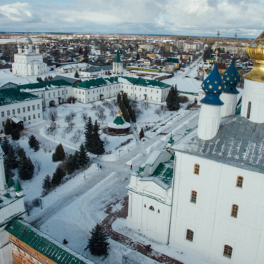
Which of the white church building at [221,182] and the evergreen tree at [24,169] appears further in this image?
the evergreen tree at [24,169]

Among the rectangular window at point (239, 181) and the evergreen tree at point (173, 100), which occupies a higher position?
the rectangular window at point (239, 181)

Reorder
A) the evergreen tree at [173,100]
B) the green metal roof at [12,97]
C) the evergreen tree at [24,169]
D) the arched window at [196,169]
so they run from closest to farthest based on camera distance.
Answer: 1. the arched window at [196,169]
2. the evergreen tree at [24,169]
3. the green metal roof at [12,97]
4. the evergreen tree at [173,100]

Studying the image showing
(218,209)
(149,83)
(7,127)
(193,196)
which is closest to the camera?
(218,209)

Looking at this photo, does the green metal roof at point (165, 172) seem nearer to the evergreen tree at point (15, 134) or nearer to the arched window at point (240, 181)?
the arched window at point (240, 181)

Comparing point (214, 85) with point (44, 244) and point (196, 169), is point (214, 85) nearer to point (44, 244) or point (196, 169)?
point (196, 169)

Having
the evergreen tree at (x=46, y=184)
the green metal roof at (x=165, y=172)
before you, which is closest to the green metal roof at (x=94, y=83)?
the evergreen tree at (x=46, y=184)

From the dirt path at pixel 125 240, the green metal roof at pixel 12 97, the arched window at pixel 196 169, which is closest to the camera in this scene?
the arched window at pixel 196 169

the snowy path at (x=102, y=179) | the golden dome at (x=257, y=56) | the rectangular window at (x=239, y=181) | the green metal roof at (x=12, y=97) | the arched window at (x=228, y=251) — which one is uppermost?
the golden dome at (x=257, y=56)

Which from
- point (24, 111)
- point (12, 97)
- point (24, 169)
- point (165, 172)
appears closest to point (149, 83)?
point (24, 111)
